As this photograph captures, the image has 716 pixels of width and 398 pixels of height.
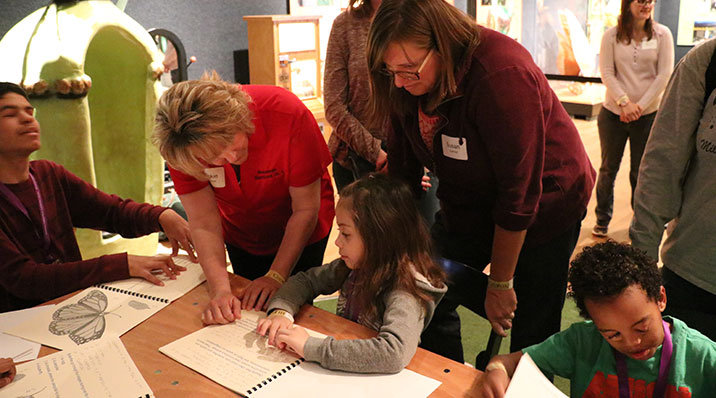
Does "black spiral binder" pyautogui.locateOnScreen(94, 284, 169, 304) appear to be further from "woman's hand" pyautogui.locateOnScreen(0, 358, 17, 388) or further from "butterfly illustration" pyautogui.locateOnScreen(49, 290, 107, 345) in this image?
"woman's hand" pyautogui.locateOnScreen(0, 358, 17, 388)

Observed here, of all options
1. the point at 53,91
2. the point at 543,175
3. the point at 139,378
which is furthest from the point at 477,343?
the point at 53,91

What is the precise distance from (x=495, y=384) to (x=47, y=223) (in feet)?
4.92

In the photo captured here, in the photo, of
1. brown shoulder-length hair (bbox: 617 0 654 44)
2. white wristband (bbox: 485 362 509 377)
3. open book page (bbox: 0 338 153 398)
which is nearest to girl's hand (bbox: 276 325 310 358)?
open book page (bbox: 0 338 153 398)

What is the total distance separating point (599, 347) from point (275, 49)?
13.5ft

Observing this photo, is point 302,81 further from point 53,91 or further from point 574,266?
point 574,266

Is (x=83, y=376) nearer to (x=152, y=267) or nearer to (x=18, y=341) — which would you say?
(x=18, y=341)

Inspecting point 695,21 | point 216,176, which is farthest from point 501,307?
point 695,21

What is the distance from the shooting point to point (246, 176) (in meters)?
1.78

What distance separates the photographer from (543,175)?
5.31ft

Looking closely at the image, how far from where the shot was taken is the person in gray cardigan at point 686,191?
1.46 metres

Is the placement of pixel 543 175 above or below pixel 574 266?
above

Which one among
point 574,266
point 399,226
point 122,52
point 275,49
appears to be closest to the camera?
point 574,266

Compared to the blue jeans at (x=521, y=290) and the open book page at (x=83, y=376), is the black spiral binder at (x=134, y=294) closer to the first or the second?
the open book page at (x=83, y=376)

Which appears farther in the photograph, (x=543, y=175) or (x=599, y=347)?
(x=543, y=175)
